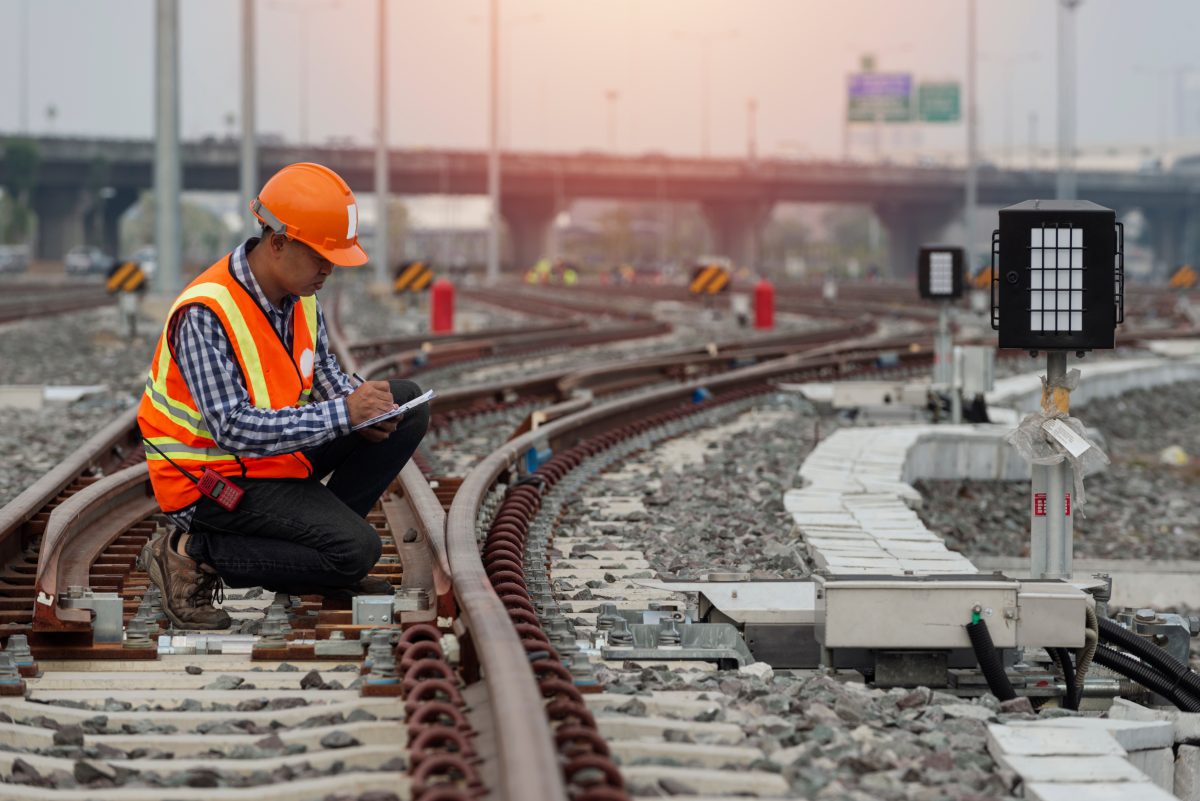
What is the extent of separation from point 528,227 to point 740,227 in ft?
41.1

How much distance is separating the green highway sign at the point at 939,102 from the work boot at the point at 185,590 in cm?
9794

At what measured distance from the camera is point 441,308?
27.4 m

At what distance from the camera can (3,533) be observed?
657 cm

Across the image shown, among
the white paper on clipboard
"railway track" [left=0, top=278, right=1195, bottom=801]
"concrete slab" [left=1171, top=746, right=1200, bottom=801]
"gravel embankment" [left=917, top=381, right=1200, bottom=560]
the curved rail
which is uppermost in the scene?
the white paper on clipboard

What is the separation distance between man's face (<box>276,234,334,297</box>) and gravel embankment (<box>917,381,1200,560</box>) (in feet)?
18.6

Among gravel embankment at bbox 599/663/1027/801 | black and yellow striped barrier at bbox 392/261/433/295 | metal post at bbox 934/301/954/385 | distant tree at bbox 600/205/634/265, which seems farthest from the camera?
distant tree at bbox 600/205/634/265

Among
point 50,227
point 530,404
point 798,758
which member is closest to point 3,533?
point 798,758

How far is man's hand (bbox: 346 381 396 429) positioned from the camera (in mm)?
5660

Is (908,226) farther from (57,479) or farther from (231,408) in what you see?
(231,408)

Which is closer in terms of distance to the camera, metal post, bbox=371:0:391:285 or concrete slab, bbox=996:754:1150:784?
concrete slab, bbox=996:754:1150:784

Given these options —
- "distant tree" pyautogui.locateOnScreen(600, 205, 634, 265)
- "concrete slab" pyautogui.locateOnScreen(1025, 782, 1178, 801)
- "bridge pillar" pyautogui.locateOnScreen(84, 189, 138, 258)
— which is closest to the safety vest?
"concrete slab" pyautogui.locateOnScreen(1025, 782, 1178, 801)

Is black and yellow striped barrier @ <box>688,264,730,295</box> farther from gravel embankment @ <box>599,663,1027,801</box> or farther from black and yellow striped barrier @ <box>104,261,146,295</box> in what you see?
gravel embankment @ <box>599,663,1027,801</box>

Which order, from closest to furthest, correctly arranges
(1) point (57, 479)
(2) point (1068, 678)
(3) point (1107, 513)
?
(2) point (1068, 678) < (1) point (57, 479) < (3) point (1107, 513)

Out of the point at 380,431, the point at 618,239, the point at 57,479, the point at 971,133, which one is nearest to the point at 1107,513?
the point at 57,479
